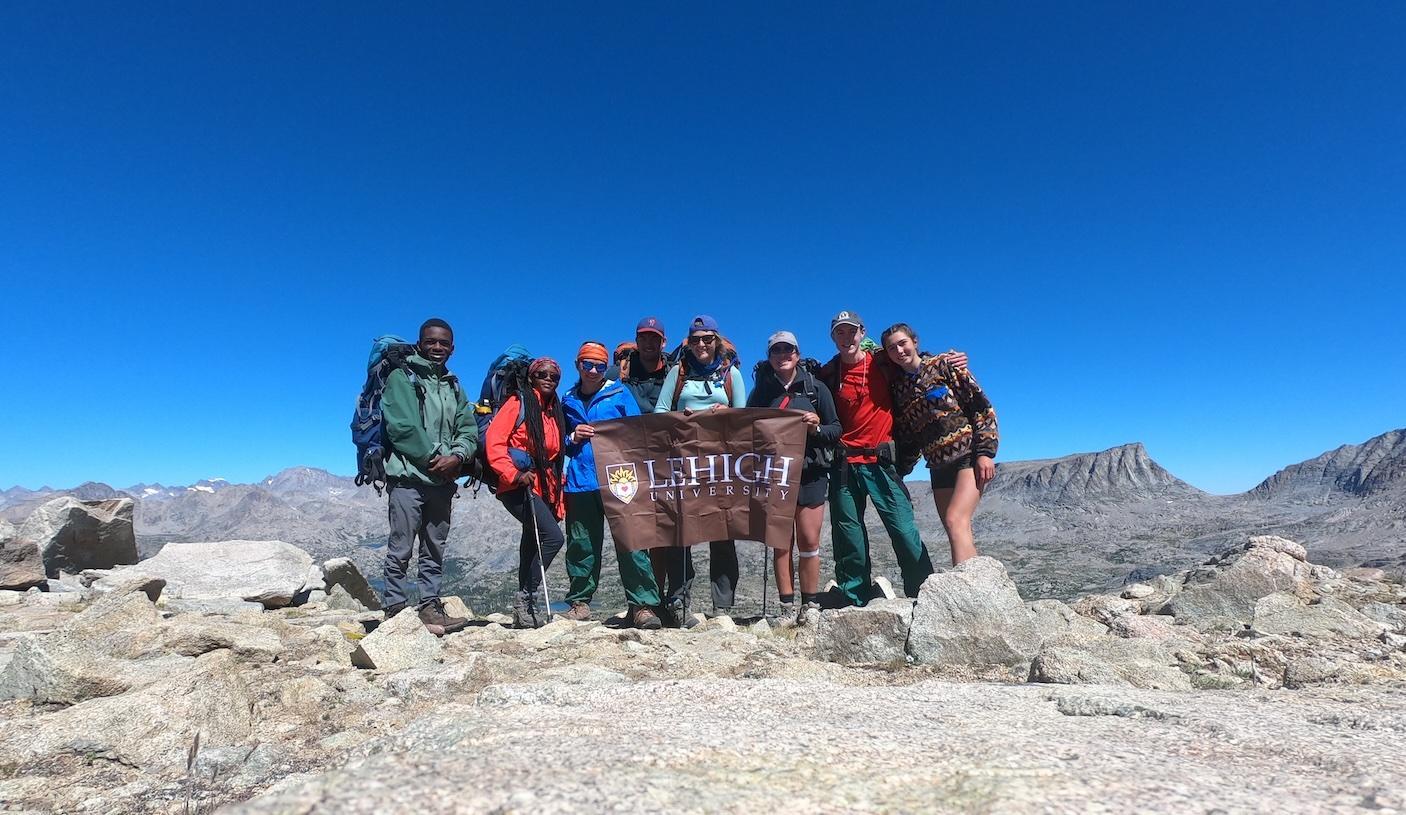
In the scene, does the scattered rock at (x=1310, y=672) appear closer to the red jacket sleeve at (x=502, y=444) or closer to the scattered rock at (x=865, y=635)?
the scattered rock at (x=865, y=635)

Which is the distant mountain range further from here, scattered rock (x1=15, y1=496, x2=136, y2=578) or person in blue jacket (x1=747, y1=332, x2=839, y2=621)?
person in blue jacket (x1=747, y1=332, x2=839, y2=621)

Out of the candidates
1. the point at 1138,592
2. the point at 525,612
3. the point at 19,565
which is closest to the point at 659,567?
the point at 525,612

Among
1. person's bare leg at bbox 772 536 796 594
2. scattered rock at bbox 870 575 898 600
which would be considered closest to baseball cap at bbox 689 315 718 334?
person's bare leg at bbox 772 536 796 594

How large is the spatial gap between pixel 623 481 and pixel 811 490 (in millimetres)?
2370

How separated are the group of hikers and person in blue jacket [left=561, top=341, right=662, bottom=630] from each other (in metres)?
0.02

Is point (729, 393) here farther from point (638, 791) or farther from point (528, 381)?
point (638, 791)

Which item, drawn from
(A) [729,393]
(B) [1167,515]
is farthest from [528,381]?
(B) [1167,515]

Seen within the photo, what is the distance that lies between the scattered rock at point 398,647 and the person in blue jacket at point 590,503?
2.22 meters

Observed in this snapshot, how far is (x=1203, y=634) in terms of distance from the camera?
671 centimetres

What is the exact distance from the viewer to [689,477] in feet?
26.4

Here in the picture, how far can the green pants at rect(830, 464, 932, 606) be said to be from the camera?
25.5 ft

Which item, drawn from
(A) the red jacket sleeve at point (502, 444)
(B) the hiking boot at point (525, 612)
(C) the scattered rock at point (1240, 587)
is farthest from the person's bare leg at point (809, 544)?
(C) the scattered rock at point (1240, 587)

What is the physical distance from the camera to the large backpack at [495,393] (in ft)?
27.0

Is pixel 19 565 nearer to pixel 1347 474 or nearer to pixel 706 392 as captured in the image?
pixel 706 392
